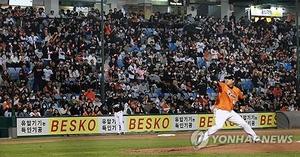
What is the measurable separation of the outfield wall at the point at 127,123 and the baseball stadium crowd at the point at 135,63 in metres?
0.53

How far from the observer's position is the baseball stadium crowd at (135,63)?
25625 millimetres

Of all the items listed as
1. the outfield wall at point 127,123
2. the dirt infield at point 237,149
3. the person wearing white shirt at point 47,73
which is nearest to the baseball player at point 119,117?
the outfield wall at point 127,123

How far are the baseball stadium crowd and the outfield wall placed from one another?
534 mm

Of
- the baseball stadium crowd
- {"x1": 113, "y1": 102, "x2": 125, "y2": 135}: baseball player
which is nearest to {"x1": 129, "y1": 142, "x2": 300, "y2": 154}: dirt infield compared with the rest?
{"x1": 113, "y1": 102, "x2": 125, "y2": 135}: baseball player

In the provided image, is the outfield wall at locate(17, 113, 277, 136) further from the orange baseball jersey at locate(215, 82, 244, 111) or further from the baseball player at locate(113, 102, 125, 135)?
the orange baseball jersey at locate(215, 82, 244, 111)

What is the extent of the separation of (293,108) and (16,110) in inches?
523

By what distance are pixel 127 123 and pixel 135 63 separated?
475 centimetres

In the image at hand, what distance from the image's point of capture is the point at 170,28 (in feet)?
109

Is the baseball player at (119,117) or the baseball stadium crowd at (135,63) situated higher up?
the baseball stadium crowd at (135,63)

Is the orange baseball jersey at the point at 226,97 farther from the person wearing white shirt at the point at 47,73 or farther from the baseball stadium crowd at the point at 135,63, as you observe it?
the person wearing white shirt at the point at 47,73

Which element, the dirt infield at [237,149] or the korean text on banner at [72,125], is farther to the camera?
the korean text on banner at [72,125]

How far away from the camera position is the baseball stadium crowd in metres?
25.6

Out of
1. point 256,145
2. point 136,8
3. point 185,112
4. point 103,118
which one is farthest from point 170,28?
point 256,145

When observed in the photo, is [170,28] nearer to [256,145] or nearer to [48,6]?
[48,6]
